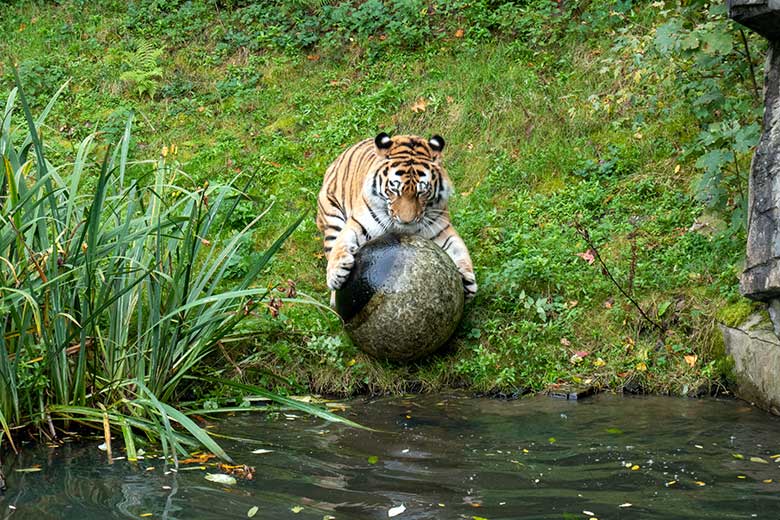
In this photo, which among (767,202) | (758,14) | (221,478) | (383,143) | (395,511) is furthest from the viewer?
Answer: (383,143)

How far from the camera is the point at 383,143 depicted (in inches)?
324

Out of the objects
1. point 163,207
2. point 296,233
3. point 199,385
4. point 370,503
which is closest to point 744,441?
point 370,503

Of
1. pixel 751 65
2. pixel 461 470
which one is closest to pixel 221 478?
pixel 461 470

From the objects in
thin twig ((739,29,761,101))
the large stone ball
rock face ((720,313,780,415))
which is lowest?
rock face ((720,313,780,415))

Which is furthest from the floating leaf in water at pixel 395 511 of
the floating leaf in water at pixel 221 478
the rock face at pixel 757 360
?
the rock face at pixel 757 360

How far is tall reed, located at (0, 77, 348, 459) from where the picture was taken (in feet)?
19.3

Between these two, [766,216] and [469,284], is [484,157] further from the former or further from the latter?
[766,216]

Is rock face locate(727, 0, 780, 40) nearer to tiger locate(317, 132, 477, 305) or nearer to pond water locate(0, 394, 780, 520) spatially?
pond water locate(0, 394, 780, 520)

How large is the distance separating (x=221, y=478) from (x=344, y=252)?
9.22ft

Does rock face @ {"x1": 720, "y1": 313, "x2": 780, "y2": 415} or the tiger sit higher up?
the tiger

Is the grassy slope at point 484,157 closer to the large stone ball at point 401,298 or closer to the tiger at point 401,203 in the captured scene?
the large stone ball at point 401,298

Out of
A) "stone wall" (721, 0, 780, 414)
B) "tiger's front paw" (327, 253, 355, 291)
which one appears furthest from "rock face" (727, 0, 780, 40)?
"tiger's front paw" (327, 253, 355, 291)

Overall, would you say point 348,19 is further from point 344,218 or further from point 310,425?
point 310,425

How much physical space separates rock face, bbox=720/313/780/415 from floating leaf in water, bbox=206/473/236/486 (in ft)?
12.1
